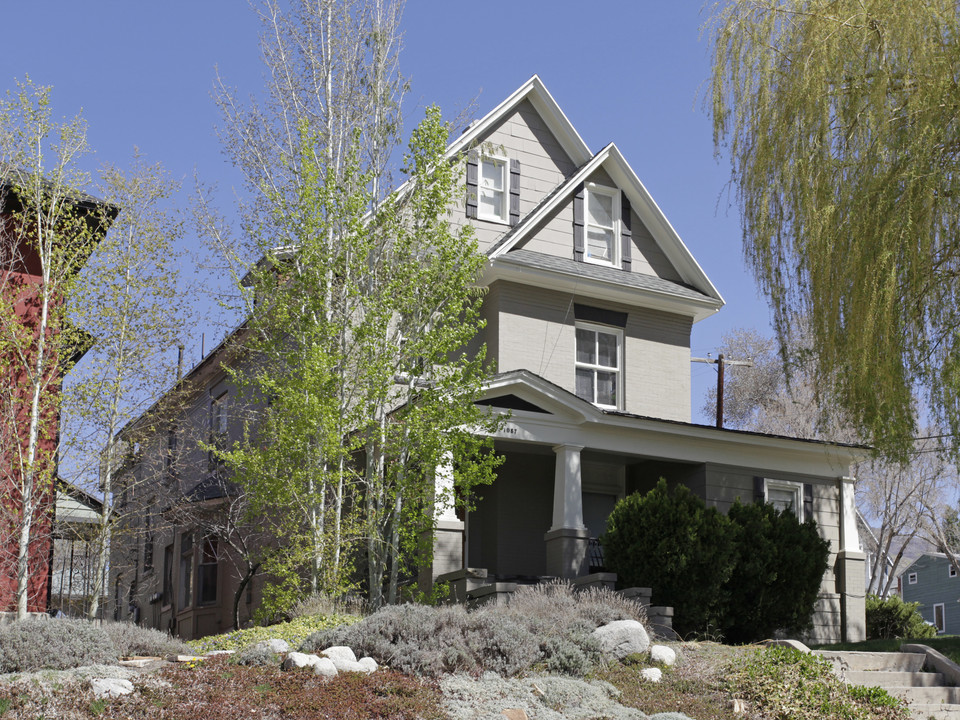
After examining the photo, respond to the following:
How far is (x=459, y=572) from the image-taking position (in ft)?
49.4

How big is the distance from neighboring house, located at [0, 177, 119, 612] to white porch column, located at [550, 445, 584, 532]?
7.41 meters

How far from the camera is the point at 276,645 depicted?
1020 centimetres

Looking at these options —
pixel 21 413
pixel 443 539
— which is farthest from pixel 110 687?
pixel 443 539

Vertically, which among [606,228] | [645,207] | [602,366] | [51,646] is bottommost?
[51,646]

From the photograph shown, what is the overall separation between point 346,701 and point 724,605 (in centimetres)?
829

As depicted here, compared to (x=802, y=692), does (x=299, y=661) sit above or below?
above

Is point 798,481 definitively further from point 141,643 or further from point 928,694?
point 141,643

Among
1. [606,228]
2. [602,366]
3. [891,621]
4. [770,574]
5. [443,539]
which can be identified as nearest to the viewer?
[443,539]

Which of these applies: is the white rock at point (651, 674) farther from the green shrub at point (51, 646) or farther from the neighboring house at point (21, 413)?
the neighboring house at point (21, 413)

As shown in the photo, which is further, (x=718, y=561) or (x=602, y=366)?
(x=602, y=366)

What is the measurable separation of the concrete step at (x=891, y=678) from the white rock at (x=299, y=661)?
5.68 m

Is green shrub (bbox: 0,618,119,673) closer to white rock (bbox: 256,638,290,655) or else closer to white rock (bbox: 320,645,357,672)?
white rock (bbox: 256,638,290,655)

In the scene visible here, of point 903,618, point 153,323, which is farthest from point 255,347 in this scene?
point 903,618

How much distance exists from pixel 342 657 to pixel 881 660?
6.64 m
